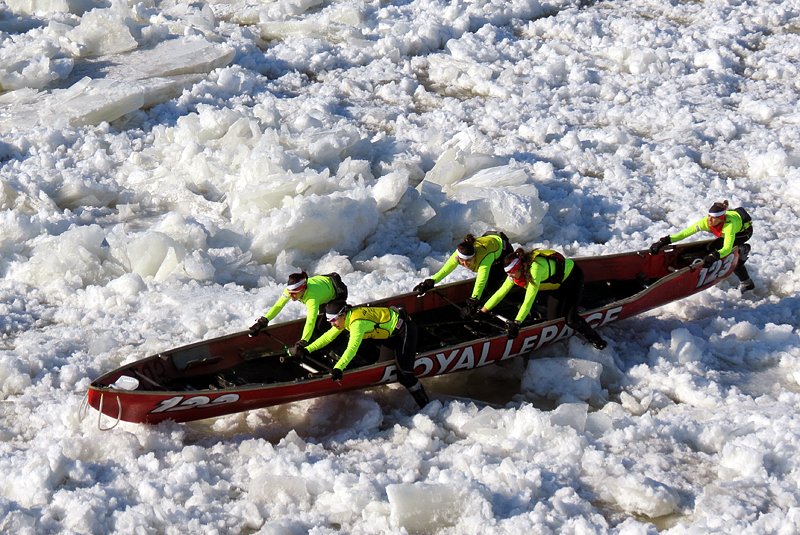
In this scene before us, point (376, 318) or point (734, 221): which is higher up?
point (376, 318)

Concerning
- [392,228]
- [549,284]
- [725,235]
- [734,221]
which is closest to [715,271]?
[725,235]

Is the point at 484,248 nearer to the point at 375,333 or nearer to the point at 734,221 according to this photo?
the point at 375,333

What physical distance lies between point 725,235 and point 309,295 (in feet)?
18.3

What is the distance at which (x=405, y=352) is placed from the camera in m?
7.67

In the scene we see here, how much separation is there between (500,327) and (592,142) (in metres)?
6.32

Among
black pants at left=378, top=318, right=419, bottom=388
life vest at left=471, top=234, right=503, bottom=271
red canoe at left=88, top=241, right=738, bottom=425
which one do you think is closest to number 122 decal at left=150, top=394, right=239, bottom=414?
red canoe at left=88, top=241, right=738, bottom=425

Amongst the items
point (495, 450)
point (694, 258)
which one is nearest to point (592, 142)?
point (694, 258)

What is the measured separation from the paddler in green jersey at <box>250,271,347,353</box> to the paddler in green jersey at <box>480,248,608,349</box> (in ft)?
5.96

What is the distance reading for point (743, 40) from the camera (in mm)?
17844

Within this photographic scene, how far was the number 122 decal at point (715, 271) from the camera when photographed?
384 inches

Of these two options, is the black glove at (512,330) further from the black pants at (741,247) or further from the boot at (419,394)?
the black pants at (741,247)

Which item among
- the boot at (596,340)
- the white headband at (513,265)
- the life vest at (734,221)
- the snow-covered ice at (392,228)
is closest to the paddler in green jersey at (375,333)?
the snow-covered ice at (392,228)

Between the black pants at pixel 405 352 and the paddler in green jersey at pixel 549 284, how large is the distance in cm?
118

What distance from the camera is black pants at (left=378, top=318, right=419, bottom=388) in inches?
302
